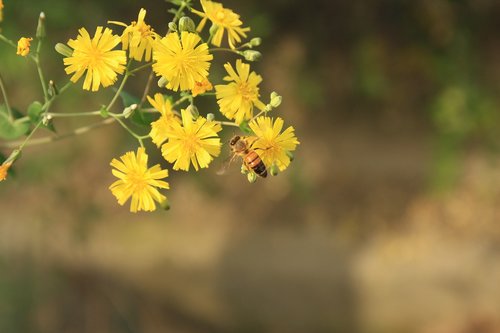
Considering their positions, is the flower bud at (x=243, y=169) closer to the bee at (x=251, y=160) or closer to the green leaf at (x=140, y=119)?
the bee at (x=251, y=160)

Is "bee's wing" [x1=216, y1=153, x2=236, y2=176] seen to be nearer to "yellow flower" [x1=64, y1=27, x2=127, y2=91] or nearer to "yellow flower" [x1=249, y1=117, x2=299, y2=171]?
"yellow flower" [x1=249, y1=117, x2=299, y2=171]

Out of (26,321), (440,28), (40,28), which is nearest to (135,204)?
(40,28)

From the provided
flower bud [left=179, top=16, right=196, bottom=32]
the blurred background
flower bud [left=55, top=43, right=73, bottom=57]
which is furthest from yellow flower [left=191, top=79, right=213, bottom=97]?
the blurred background

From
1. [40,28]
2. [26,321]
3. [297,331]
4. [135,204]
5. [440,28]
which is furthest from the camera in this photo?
[297,331]

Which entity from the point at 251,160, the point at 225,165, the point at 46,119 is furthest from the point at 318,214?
the point at 46,119

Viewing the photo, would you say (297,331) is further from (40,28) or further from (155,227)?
(40,28)

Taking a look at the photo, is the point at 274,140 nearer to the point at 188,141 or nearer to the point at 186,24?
the point at 188,141
